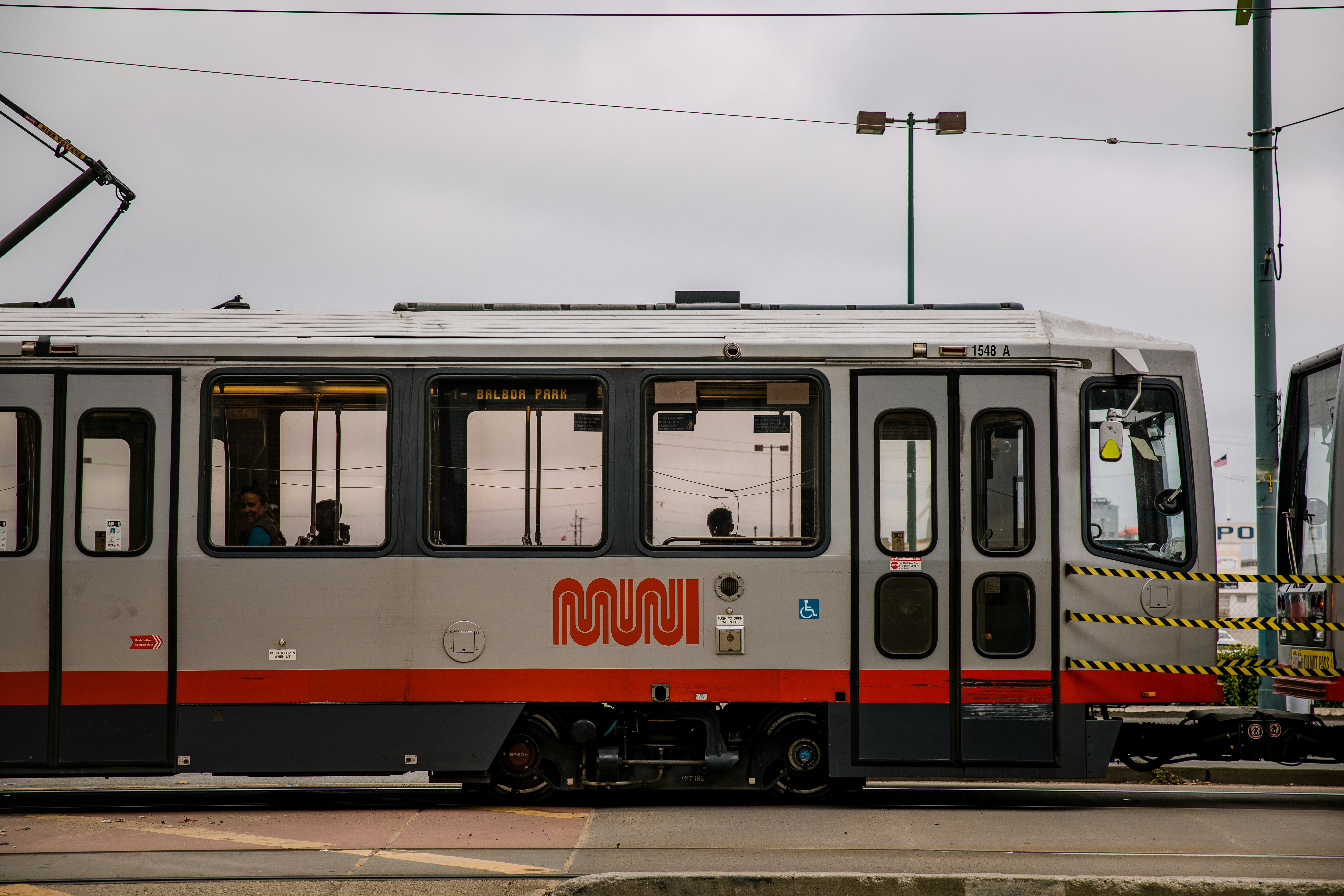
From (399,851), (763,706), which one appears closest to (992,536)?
(763,706)

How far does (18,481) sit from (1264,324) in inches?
419

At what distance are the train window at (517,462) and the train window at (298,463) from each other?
1.39ft

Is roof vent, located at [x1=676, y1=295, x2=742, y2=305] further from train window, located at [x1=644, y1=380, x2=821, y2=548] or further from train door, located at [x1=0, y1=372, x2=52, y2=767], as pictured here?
train door, located at [x1=0, y1=372, x2=52, y2=767]

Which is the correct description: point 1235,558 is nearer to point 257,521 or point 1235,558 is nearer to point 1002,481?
point 1002,481

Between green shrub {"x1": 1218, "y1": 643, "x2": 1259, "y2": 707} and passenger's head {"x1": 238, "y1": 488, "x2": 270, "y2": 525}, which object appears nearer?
passenger's head {"x1": 238, "y1": 488, "x2": 270, "y2": 525}

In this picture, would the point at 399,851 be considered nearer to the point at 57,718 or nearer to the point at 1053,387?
the point at 57,718

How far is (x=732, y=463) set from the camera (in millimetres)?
7234

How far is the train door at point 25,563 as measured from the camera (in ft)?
23.1

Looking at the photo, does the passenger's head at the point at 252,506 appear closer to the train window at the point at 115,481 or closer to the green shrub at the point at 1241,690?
the train window at the point at 115,481

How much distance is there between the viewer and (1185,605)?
23.6ft

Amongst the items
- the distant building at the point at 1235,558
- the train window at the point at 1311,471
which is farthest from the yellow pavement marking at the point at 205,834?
the distant building at the point at 1235,558

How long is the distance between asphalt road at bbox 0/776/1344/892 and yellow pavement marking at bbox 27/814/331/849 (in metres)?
0.02

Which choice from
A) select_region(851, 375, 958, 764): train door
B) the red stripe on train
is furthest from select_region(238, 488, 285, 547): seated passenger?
select_region(851, 375, 958, 764): train door

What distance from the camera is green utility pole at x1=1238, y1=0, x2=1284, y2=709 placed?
9.51 metres
